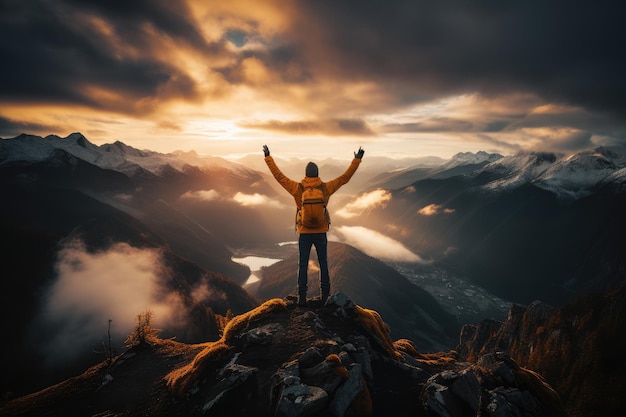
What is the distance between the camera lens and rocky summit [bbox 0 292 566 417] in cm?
1340

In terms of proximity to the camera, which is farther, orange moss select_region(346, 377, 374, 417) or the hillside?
the hillside

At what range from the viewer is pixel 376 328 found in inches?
802

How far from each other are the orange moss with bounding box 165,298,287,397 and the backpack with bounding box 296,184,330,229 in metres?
7.16

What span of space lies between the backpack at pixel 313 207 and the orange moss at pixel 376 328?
6947mm

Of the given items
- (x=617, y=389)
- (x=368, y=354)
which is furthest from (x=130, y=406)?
(x=617, y=389)

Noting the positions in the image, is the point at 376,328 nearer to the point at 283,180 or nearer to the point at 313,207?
the point at 313,207

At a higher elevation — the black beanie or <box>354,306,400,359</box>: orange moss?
the black beanie

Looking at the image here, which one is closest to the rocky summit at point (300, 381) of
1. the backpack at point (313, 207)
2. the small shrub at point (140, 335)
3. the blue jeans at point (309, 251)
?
the small shrub at point (140, 335)

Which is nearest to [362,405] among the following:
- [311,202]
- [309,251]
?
[309,251]

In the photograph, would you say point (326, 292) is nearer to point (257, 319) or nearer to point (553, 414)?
point (257, 319)

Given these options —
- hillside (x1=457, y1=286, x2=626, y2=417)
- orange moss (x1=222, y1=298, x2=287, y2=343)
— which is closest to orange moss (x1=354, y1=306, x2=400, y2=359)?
orange moss (x1=222, y1=298, x2=287, y2=343)

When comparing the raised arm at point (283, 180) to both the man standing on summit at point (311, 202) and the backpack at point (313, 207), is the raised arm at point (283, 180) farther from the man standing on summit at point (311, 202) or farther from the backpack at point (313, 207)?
the backpack at point (313, 207)

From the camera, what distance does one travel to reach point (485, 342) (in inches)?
5187

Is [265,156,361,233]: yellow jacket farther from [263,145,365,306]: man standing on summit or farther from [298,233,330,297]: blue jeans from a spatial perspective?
[298,233,330,297]: blue jeans
